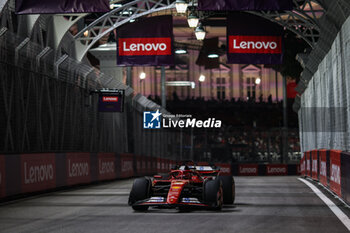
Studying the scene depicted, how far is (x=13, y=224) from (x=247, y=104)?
60.0 m

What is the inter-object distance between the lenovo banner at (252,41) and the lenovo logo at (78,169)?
5.81 m

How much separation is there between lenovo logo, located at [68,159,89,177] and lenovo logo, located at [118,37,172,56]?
4.39 meters

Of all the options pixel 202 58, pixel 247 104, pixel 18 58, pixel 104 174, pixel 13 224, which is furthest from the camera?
pixel 247 104

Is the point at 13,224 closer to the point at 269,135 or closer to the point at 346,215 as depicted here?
the point at 346,215

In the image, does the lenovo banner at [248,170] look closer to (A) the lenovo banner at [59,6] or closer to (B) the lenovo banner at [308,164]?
(B) the lenovo banner at [308,164]

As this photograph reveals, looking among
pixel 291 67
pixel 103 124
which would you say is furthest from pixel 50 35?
pixel 291 67

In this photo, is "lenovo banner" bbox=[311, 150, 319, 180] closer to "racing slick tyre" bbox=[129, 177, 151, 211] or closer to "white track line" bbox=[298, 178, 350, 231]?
"white track line" bbox=[298, 178, 350, 231]

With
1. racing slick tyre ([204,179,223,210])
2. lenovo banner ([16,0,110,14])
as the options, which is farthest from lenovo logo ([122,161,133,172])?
racing slick tyre ([204,179,223,210])

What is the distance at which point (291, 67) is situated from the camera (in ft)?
121

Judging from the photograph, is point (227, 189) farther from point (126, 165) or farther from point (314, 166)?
point (126, 165)

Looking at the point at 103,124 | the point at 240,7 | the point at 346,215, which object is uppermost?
the point at 240,7

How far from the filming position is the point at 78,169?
66.6 feet

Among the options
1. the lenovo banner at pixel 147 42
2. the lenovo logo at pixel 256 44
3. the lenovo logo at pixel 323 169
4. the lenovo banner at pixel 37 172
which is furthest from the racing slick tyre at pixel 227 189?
the lenovo banner at pixel 147 42

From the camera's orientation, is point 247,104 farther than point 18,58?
Yes
